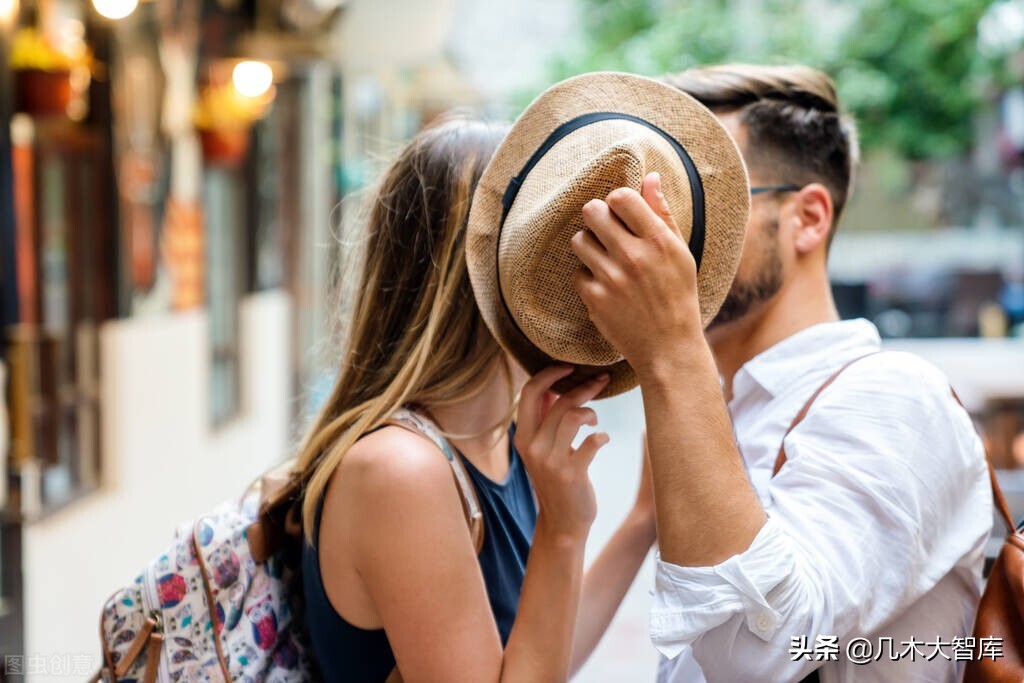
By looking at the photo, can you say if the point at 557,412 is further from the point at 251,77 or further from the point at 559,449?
the point at 251,77

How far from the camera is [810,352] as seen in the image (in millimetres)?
1858

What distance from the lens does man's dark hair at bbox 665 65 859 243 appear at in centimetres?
199

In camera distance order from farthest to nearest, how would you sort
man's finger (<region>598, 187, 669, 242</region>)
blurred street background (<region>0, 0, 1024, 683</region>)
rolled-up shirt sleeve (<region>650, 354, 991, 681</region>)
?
1. blurred street background (<region>0, 0, 1024, 683</region>)
2. rolled-up shirt sleeve (<region>650, 354, 991, 681</region>)
3. man's finger (<region>598, 187, 669, 242</region>)

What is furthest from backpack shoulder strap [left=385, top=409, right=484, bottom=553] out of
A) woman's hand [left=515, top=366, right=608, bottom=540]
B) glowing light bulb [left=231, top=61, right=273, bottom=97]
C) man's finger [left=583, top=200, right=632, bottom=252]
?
glowing light bulb [left=231, top=61, right=273, bottom=97]

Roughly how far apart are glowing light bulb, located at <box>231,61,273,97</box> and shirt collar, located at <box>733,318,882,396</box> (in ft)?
20.3

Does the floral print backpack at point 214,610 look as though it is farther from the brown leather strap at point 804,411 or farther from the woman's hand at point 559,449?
the brown leather strap at point 804,411

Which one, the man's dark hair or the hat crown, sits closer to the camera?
the hat crown

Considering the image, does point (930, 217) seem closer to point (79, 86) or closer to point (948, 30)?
point (948, 30)

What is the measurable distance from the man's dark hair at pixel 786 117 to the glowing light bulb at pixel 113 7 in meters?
3.76

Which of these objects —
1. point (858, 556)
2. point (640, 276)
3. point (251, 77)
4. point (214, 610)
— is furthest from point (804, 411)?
point (251, 77)

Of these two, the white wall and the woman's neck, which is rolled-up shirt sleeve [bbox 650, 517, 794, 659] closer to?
the woman's neck

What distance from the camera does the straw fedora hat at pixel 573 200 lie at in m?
1.39

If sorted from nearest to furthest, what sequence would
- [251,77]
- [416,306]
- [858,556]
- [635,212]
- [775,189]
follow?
1. [635,212]
2. [858,556]
3. [416,306]
4. [775,189]
5. [251,77]

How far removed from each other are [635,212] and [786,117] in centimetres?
85
